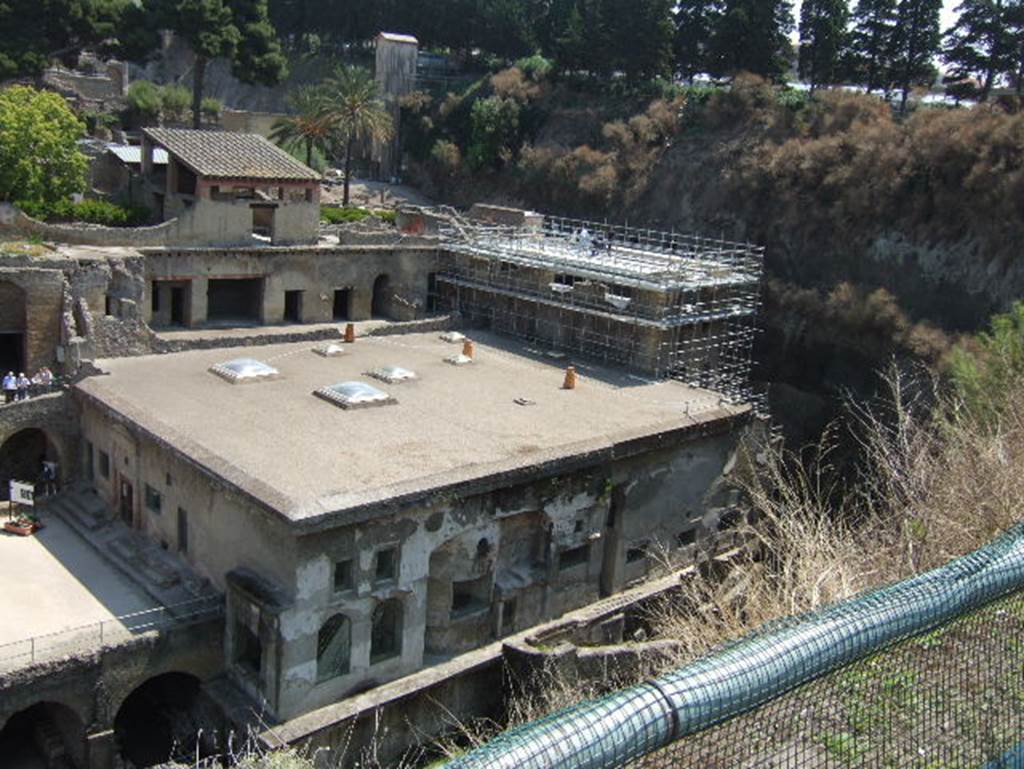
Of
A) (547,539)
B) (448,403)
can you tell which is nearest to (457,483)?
(547,539)

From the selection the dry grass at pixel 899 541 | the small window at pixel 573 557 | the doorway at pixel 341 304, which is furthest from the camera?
the doorway at pixel 341 304

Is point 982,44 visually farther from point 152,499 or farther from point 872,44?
point 152,499

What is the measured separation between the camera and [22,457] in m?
30.1

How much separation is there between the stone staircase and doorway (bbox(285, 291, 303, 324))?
12.2 meters

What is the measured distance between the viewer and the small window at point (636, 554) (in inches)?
1138

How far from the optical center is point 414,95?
6725 cm

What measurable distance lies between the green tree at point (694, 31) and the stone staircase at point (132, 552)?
4700cm

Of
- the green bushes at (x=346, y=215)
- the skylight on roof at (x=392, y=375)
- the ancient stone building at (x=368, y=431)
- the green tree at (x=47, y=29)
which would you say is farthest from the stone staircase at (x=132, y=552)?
the green tree at (x=47, y=29)

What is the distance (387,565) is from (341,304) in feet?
64.3

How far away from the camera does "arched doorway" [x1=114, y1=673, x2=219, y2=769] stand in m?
22.4

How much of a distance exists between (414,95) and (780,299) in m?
31.7

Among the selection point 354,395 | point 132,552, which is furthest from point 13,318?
point 354,395

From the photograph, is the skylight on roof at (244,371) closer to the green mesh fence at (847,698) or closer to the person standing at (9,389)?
the person standing at (9,389)

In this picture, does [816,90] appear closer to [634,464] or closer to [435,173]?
[435,173]
